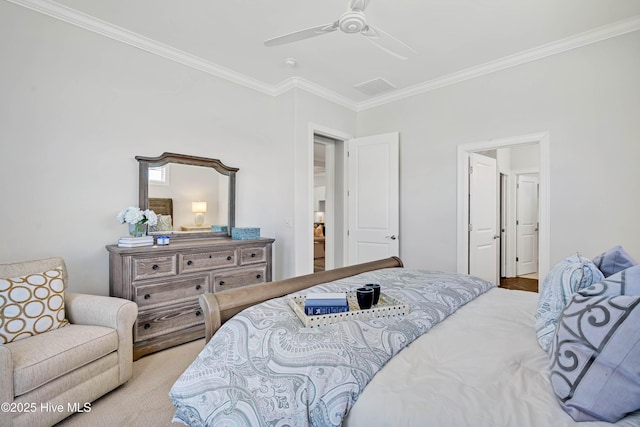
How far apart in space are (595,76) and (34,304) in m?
4.74

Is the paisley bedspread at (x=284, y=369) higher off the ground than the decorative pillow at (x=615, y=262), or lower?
lower

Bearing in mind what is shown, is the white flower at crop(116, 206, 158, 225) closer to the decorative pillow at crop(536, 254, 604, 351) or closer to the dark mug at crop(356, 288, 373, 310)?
the dark mug at crop(356, 288, 373, 310)

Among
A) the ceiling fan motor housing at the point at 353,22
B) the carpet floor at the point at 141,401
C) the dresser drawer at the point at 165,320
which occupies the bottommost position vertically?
the carpet floor at the point at 141,401

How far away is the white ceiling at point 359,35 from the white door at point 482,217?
1187 millimetres

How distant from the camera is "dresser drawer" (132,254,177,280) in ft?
8.26

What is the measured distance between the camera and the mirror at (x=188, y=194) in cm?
304

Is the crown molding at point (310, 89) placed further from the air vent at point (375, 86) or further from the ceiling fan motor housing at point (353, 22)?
the ceiling fan motor housing at point (353, 22)

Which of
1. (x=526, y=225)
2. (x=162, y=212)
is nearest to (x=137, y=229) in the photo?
(x=162, y=212)

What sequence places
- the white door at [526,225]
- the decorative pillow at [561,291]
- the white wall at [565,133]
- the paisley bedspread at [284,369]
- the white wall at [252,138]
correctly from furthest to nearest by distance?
the white door at [526,225], the white wall at [565,133], the white wall at [252,138], the decorative pillow at [561,291], the paisley bedspread at [284,369]

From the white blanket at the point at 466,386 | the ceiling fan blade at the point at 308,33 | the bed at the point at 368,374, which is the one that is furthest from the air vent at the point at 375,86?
the white blanket at the point at 466,386

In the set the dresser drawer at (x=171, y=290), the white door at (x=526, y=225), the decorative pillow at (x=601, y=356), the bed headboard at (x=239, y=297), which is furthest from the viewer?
the white door at (x=526, y=225)

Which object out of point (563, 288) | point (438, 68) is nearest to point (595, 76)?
point (438, 68)

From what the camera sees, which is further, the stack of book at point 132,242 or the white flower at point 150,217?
the white flower at point 150,217

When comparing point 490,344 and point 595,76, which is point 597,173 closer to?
point 595,76
